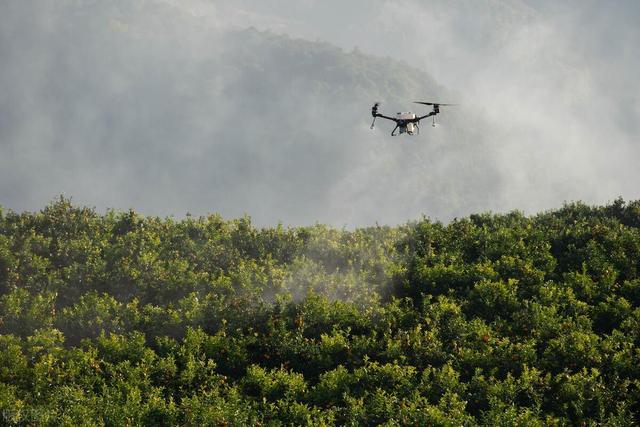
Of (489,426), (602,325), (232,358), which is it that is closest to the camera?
(489,426)

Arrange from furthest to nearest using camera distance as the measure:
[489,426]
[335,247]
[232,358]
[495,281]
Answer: [335,247] → [495,281] → [232,358] → [489,426]

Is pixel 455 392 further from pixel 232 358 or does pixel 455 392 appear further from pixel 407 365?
pixel 232 358

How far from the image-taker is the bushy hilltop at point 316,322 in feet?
85.2

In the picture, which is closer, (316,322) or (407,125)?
(316,322)

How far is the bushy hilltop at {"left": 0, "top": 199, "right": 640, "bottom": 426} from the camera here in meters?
26.0

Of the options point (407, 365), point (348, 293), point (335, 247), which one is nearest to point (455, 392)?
point (407, 365)

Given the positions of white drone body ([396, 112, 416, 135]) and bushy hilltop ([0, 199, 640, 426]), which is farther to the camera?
white drone body ([396, 112, 416, 135])

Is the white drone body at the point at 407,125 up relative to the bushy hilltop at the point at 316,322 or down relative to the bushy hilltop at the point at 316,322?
up

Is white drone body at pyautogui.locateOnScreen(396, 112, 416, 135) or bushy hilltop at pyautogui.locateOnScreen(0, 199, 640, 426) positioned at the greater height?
white drone body at pyautogui.locateOnScreen(396, 112, 416, 135)

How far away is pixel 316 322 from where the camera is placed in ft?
104

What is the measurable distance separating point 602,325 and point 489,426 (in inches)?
421

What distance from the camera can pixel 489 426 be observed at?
80.4 ft

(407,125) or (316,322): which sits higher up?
(407,125)

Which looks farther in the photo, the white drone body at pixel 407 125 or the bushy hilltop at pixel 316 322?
the white drone body at pixel 407 125
